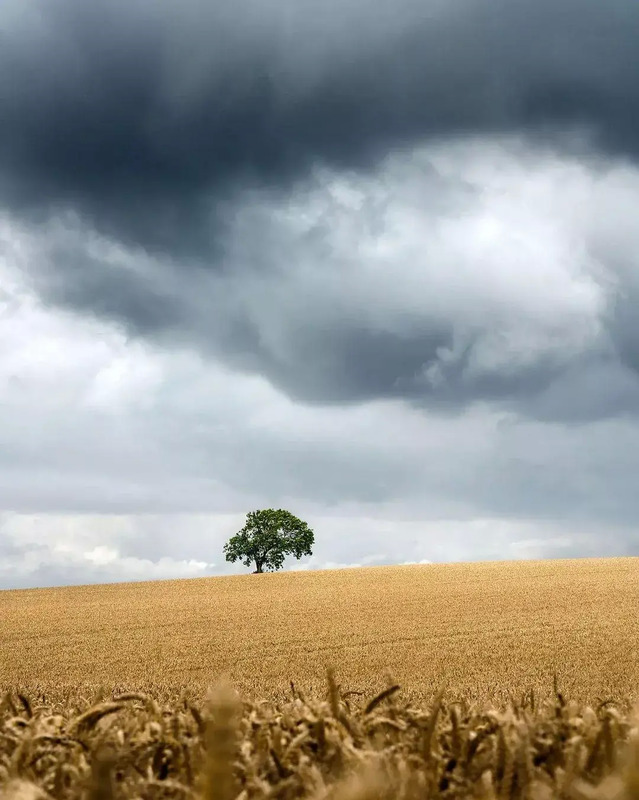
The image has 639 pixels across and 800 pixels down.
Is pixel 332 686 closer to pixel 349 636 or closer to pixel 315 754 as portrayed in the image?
pixel 315 754

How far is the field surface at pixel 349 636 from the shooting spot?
2550 centimetres

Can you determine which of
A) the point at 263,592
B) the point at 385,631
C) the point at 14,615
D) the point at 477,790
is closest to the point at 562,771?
the point at 477,790

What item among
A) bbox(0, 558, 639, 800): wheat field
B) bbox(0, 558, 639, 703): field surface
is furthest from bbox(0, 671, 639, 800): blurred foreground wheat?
bbox(0, 558, 639, 703): field surface

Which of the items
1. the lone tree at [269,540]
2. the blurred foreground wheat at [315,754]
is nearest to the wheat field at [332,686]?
the blurred foreground wheat at [315,754]

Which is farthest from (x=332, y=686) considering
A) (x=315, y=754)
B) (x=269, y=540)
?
(x=269, y=540)

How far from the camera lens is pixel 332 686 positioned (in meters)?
2.07

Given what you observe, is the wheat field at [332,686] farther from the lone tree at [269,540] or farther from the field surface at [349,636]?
the lone tree at [269,540]

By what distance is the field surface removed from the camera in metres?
25.5

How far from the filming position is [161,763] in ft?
6.57

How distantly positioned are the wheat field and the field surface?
→ 0.52 ft

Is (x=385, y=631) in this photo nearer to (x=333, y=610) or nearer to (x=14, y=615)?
(x=333, y=610)

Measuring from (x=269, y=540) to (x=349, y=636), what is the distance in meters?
67.0

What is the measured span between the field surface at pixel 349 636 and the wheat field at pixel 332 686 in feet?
0.52

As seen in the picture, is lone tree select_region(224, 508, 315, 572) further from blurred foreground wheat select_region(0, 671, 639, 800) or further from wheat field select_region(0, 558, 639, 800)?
blurred foreground wheat select_region(0, 671, 639, 800)
